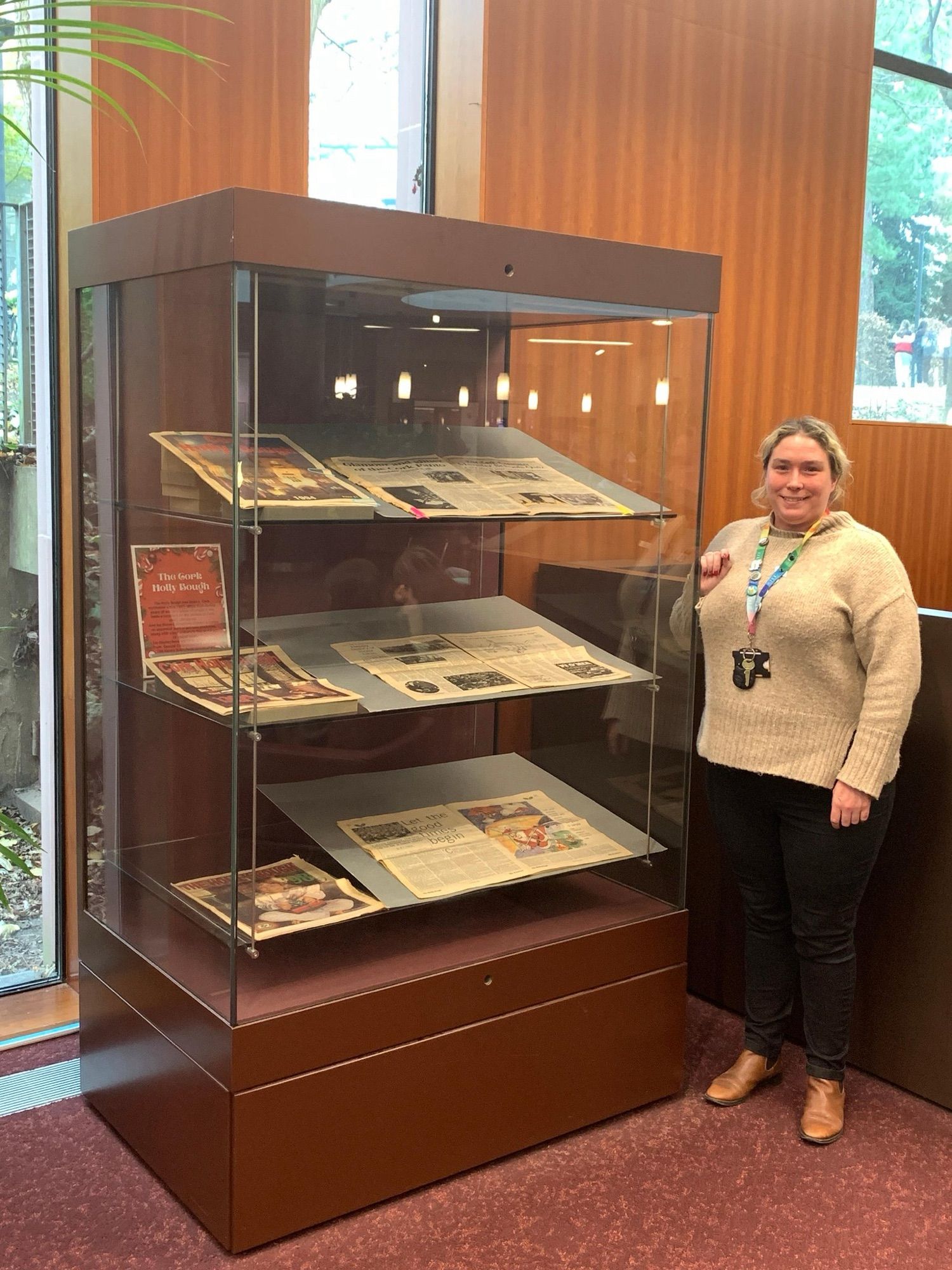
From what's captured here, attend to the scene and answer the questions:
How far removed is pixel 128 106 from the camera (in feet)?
8.77

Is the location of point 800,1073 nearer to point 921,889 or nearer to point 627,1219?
point 921,889

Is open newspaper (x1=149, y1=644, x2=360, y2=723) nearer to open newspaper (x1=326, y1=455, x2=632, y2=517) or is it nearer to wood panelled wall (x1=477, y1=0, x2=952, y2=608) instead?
open newspaper (x1=326, y1=455, x2=632, y2=517)

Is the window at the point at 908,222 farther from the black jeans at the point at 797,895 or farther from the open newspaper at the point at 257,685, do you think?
the open newspaper at the point at 257,685

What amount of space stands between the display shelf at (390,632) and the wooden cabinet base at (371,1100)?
632 mm

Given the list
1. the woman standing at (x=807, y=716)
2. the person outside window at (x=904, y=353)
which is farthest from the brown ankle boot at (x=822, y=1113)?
the person outside window at (x=904, y=353)

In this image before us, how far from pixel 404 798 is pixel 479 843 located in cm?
21

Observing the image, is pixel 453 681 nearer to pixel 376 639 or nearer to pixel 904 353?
pixel 376 639

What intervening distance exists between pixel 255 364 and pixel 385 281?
278 millimetres

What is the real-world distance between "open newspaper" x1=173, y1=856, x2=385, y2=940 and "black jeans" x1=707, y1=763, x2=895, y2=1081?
86cm

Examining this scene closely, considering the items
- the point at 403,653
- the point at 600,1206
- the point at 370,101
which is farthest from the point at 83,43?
the point at 600,1206

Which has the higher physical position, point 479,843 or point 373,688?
point 373,688

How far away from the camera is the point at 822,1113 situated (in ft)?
8.58

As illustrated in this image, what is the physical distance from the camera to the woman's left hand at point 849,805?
2426mm

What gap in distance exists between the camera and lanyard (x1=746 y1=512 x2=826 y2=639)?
8.24ft
